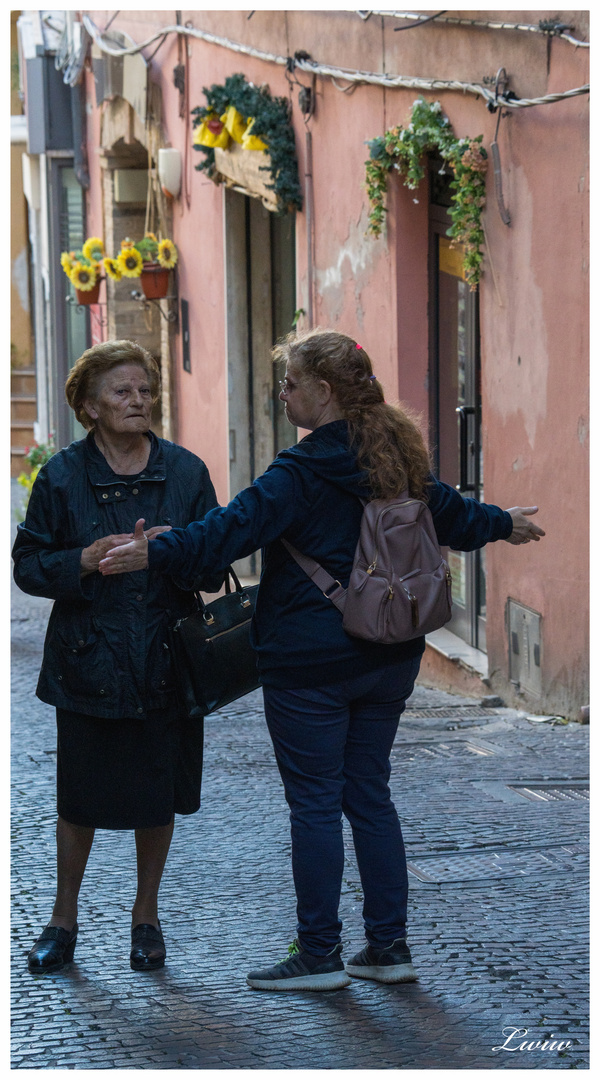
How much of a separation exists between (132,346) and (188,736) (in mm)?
1035

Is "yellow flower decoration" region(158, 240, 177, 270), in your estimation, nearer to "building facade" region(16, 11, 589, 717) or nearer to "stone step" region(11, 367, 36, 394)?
"building facade" region(16, 11, 589, 717)

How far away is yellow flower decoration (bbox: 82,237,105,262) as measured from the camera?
13.8 metres

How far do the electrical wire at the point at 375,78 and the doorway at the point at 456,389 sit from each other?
0.58 meters

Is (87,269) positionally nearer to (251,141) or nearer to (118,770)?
(251,141)

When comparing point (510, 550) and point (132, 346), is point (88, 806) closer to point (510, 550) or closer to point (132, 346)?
point (132, 346)

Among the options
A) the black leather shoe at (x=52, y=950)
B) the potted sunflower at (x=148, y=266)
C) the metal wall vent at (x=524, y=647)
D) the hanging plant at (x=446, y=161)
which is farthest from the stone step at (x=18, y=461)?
the black leather shoe at (x=52, y=950)

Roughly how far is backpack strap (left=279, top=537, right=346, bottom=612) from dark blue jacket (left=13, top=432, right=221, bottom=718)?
1.21ft

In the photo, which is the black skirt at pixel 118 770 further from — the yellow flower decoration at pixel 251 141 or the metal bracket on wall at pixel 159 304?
the metal bracket on wall at pixel 159 304

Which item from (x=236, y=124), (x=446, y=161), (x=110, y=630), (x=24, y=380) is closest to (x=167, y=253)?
(x=236, y=124)

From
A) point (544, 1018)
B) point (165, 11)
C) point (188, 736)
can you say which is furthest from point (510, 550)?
point (165, 11)

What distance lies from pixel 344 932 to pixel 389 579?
1.11m

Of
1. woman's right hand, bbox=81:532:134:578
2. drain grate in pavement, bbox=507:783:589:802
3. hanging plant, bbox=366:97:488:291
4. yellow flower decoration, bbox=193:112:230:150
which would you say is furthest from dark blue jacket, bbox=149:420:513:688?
yellow flower decoration, bbox=193:112:230:150

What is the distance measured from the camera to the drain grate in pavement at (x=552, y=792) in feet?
16.6

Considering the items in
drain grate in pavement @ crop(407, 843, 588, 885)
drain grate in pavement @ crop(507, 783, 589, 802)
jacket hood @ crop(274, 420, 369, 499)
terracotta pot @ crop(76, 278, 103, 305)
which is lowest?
drain grate in pavement @ crop(507, 783, 589, 802)
